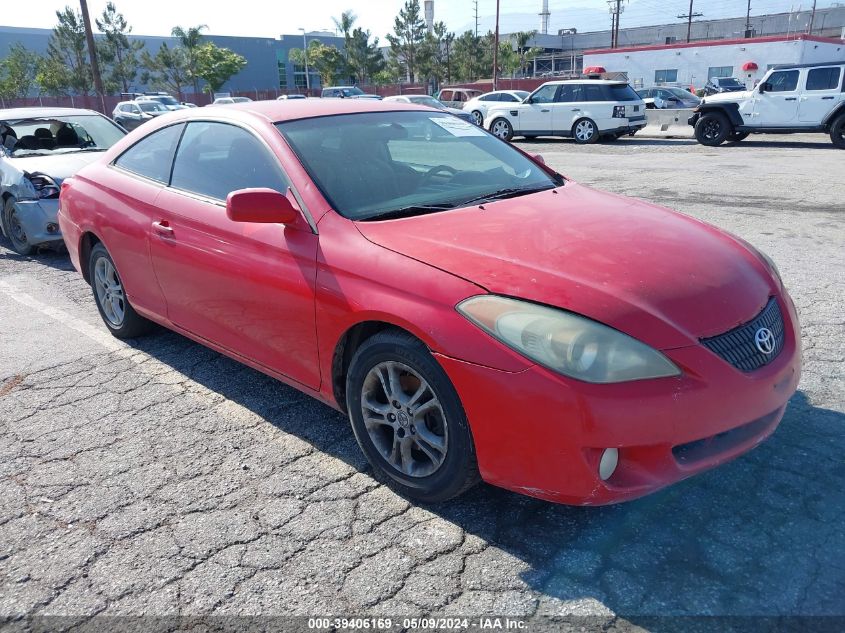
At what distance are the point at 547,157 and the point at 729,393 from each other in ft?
49.2

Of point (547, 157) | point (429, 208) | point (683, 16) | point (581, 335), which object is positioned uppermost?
point (683, 16)

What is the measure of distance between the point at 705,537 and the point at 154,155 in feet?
12.1

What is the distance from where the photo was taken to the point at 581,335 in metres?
2.31

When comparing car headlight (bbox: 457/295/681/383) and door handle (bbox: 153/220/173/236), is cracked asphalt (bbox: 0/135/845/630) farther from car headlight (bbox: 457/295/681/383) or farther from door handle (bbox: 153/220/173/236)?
door handle (bbox: 153/220/173/236)

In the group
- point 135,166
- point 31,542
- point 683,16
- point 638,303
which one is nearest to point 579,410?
point 638,303

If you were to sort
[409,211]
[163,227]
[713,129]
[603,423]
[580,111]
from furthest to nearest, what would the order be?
[580,111] < [713,129] < [163,227] < [409,211] < [603,423]

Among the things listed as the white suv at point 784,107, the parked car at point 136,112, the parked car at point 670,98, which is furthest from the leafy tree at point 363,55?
the white suv at point 784,107

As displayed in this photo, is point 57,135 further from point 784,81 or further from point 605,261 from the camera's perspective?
point 784,81

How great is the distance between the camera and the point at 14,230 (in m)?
7.73

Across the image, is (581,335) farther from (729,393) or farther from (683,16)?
(683,16)

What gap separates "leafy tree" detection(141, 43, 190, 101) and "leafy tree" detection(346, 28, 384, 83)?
1636 centimetres

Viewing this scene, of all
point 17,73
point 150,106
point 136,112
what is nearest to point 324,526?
point 136,112

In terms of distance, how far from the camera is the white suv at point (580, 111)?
62.6 feet

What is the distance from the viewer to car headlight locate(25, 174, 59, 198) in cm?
735
